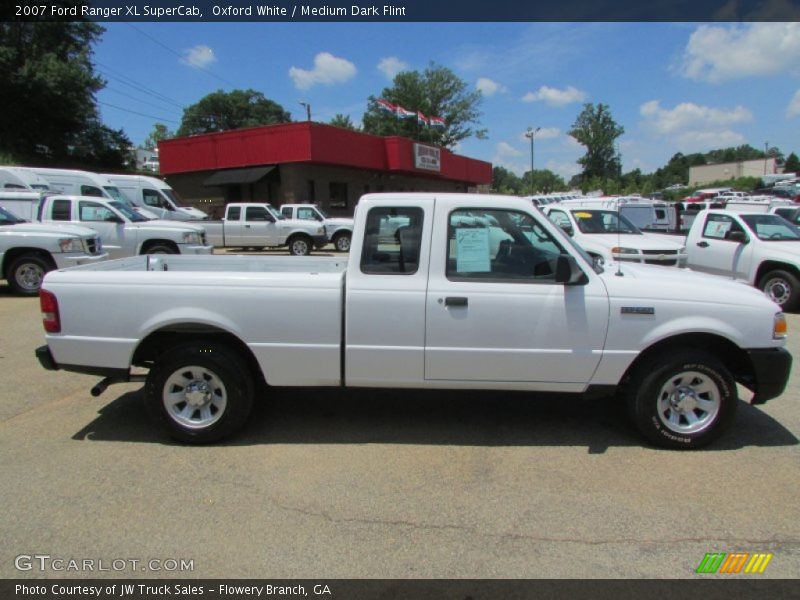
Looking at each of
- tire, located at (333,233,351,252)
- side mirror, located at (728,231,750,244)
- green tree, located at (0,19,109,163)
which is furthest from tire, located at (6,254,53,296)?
green tree, located at (0,19,109,163)

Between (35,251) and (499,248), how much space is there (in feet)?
32.9

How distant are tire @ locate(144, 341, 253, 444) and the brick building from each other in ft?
79.2

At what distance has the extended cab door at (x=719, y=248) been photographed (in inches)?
389

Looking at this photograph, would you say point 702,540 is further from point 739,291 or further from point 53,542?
point 53,542

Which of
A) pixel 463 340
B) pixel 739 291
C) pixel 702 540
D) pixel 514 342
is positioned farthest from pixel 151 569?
pixel 739 291

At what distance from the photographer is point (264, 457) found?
12.9ft

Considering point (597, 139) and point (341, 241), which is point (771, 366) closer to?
point (341, 241)

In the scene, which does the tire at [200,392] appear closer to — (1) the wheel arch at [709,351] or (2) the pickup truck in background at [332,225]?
(1) the wheel arch at [709,351]

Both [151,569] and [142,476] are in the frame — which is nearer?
[151,569]

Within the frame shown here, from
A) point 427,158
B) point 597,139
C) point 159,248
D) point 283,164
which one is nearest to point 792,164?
point 597,139

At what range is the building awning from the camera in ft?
89.7

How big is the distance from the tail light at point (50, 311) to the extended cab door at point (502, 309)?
2753 millimetres

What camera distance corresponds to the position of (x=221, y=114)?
87750 millimetres

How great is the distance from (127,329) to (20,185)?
1929 cm
